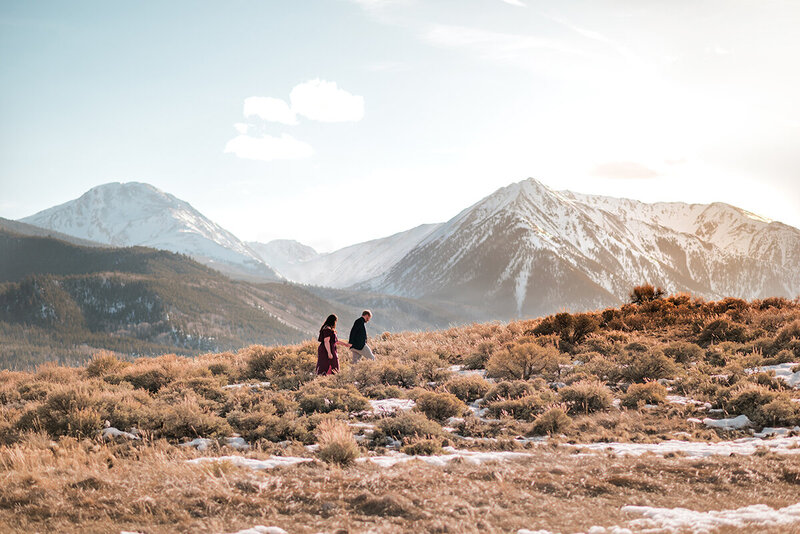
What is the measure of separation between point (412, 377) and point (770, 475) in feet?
32.4

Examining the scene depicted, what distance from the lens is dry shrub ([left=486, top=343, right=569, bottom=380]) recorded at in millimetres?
16297

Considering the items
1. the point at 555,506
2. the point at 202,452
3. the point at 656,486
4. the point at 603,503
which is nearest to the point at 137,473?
the point at 202,452

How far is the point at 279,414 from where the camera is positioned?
1237cm

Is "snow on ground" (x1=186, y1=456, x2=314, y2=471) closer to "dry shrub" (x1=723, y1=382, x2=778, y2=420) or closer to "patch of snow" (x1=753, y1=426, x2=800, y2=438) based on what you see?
"patch of snow" (x1=753, y1=426, x2=800, y2=438)

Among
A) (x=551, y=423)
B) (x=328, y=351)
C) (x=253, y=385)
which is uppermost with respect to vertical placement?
(x=328, y=351)

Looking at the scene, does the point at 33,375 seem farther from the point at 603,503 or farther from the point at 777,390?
the point at 777,390

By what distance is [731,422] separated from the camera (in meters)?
11.2

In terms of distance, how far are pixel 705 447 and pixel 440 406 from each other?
5.38 meters

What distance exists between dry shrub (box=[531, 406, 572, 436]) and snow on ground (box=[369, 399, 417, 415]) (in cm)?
323

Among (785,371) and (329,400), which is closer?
(329,400)

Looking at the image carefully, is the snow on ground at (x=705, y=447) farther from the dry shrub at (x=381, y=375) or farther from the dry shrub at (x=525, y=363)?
the dry shrub at (x=381, y=375)

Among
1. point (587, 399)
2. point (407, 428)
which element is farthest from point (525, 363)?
point (407, 428)

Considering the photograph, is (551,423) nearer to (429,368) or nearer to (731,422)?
(731,422)

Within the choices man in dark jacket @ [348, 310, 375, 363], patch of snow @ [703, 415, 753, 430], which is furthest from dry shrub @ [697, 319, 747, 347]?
man in dark jacket @ [348, 310, 375, 363]
